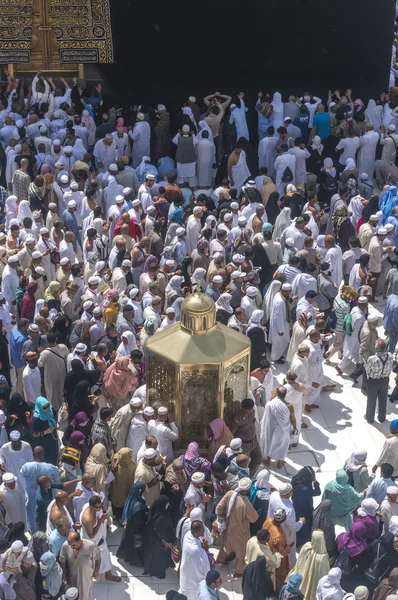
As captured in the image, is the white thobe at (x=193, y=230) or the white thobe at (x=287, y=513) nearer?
the white thobe at (x=287, y=513)

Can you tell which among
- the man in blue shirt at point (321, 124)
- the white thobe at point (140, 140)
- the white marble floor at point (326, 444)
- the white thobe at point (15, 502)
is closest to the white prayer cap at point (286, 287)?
the white marble floor at point (326, 444)

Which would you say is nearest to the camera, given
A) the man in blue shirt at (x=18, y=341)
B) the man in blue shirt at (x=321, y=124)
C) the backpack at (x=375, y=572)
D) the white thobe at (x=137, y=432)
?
the backpack at (x=375, y=572)

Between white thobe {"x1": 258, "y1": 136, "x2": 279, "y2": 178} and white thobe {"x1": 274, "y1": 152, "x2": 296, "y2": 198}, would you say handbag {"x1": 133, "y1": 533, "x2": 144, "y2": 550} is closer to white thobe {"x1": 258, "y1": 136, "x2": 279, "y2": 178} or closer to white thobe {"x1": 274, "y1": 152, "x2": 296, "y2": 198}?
white thobe {"x1": 274, "y1": 152, "x2": 296, "y2": 198}

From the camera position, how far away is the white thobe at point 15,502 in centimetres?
1202

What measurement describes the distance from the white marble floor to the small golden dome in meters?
A: 2.18

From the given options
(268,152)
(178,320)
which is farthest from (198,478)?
(268,152)

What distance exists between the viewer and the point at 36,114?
19828mm

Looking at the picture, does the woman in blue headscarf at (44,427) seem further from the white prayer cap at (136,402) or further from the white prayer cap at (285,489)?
the white prayer cap at (285,489)

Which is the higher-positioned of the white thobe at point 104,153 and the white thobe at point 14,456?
the white thobe at point 104,153

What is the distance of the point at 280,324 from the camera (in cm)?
1522

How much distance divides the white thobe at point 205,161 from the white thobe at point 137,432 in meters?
8.26

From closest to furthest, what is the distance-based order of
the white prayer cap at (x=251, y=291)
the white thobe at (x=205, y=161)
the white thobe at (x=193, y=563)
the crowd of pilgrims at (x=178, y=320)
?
the white thobe at (x=193, y=563) → the crowd of pilgrims at (x=178, y=320) → the white prayer cap at (x=251, y=291) → the white thobe at (x=205, y=161)

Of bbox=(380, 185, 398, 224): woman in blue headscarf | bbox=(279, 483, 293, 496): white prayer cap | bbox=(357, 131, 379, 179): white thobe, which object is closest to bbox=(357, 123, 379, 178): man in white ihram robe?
bbox=(357, 131, 379, 179): white thobe

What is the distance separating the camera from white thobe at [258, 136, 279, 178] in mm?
20000
